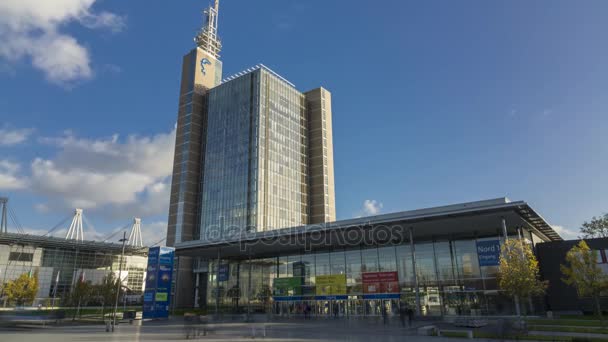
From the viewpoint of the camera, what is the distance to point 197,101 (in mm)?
106000

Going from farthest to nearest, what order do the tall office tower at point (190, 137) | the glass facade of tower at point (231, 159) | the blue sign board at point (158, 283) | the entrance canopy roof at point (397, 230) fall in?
the tall office tower at point (190, 137) → the glass facade of tower at point (231, 159) → the blue sign board at point (158, 283) → the entrance canopy roof at point (397, 230)

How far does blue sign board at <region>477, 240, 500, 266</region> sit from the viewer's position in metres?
38.0

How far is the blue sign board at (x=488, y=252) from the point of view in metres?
38.0

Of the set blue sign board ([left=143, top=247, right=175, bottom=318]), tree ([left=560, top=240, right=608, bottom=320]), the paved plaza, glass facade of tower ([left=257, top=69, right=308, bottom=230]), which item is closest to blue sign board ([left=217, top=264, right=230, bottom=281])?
blue sign board ([left=143, top=247, right=175, bottom=318])

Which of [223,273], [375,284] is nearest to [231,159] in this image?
[223,273]

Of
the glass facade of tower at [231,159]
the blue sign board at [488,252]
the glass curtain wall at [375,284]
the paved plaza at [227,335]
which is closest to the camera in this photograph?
the paved plaza at [227,335]

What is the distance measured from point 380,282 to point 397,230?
26.9ft

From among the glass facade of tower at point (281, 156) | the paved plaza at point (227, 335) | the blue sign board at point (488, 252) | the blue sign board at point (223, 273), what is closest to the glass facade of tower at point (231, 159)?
the glass facade of tower at point (281, 156)

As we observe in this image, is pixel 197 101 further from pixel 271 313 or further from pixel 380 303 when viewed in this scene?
pixel 380 303

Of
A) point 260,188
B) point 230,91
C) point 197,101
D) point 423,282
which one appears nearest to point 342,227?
point 423,282

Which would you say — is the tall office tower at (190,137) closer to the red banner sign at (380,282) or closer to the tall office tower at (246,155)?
the tall office tower at (246,155)

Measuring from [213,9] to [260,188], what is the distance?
7261 centimetres

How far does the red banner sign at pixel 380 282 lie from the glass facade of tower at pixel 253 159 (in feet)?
136

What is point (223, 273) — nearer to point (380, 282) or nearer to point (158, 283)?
point (158, 283)
